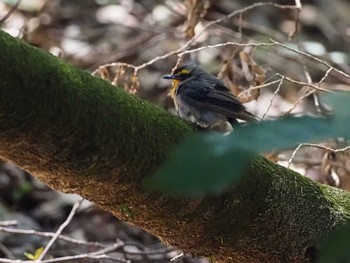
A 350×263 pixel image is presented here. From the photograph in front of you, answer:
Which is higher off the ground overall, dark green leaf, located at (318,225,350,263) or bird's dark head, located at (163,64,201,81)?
bird's dark head, located at (163,64,201,81)

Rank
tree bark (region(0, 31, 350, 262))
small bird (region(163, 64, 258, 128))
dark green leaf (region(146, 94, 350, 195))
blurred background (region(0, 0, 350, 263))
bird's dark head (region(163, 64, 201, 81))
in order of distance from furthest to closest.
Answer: blurred background (region(0, 0, 350, 263)), bird's dark head (region(163, 64, 201, 81)), small bird (region(163, 64, 258, 128)), tree bark (region(0, 31, 350, 262)), dark green leaf (region(146, 94, 350, 195))

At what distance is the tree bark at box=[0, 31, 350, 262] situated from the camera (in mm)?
1786

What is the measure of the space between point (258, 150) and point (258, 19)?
735 centimetres

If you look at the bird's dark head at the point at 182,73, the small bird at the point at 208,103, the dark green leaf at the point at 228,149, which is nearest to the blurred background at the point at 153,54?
the bird's dark head at the point at 182,73

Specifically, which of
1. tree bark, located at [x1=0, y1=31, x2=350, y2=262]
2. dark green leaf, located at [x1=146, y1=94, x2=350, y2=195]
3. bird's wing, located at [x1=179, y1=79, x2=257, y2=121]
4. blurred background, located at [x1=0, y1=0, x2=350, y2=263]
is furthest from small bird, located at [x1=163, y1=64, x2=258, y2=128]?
dark green leaf, located at [x1=146, y1=94, x2=350, y2=195]

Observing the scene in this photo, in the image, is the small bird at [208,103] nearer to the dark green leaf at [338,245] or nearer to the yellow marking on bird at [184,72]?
the yellow marking on bird at [184,72]

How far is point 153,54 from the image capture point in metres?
7.17

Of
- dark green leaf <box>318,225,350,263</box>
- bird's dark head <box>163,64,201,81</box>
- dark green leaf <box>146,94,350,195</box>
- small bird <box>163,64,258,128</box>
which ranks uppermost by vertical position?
bird's dark head <box>163,64,201,81</box>

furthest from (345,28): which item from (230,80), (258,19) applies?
(230,80)

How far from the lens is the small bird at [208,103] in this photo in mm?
3559

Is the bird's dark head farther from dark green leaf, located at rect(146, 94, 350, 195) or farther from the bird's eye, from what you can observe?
dark green leaf, located at rect(146, 94, 350, 195)

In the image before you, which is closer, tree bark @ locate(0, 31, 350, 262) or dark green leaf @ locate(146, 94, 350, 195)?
dark green leaf @ locate(146, 94, 350, 195)

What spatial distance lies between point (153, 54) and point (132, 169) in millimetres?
5148

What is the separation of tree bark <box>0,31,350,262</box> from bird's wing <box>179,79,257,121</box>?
2.96 ft
